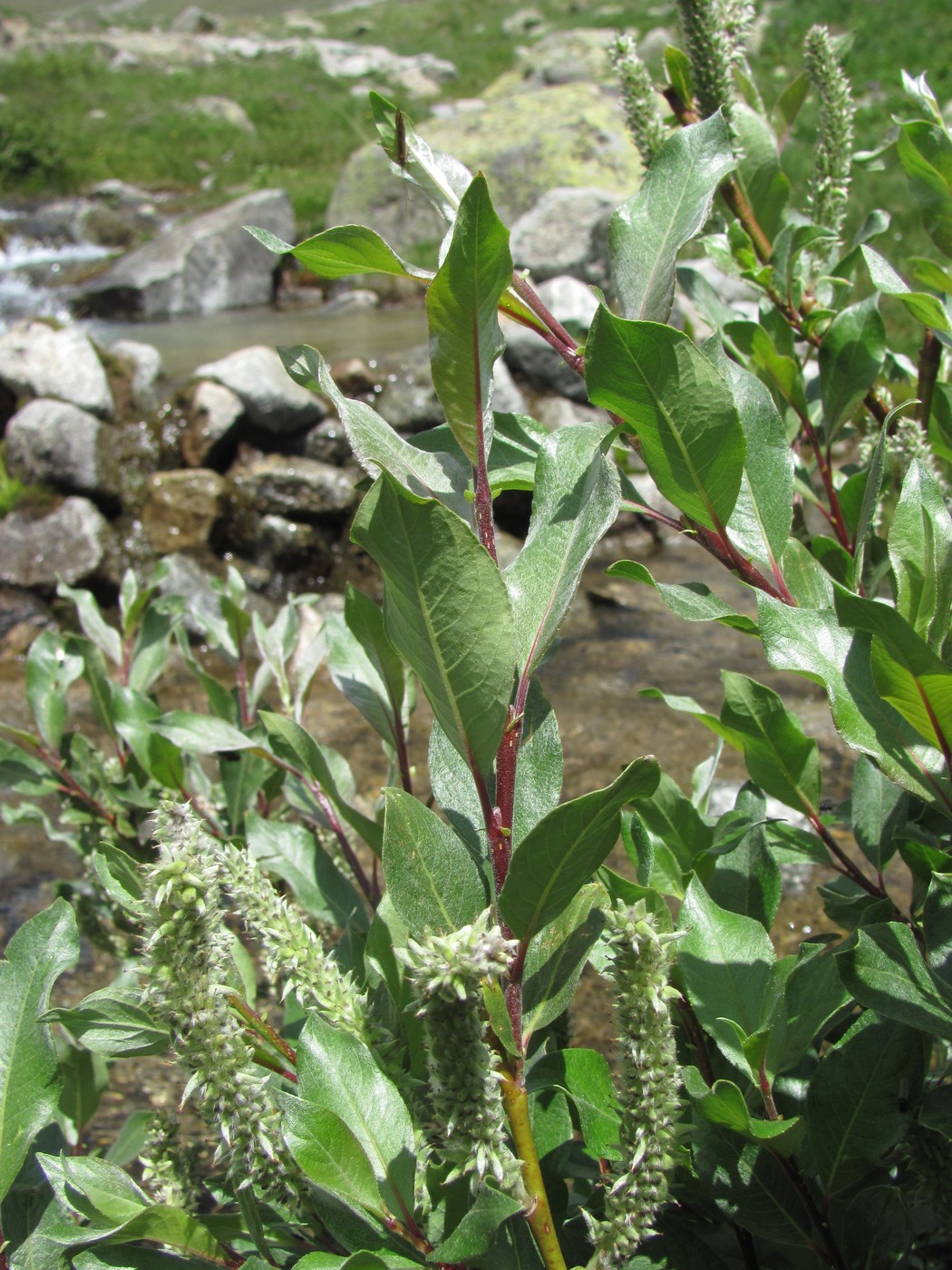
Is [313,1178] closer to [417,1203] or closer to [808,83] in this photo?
[417,1203]

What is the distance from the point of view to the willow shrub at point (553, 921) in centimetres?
69

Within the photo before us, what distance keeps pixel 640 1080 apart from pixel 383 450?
0.51 meters

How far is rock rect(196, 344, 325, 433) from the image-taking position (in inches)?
319

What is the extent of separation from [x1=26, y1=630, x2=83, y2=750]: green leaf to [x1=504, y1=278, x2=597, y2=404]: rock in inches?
281

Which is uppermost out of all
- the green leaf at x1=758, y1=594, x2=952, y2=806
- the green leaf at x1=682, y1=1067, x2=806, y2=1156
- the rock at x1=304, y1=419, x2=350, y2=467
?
the green leaf at x1=758, y1=594, x2=952, y2=806

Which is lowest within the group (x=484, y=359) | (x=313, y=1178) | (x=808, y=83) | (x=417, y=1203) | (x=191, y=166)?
(x=191, y=166)

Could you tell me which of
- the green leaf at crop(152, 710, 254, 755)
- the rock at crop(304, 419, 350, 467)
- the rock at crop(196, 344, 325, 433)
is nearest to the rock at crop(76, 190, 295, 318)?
the rock at crop(196, 344, 325, 433)

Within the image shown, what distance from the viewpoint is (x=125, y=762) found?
1752mm

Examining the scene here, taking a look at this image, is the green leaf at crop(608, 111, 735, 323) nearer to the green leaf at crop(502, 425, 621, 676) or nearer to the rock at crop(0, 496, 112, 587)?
the green leaf at crop(502, 425, 621, 676)

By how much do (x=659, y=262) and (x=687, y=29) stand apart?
2.01ft

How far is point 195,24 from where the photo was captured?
48969 millimetres

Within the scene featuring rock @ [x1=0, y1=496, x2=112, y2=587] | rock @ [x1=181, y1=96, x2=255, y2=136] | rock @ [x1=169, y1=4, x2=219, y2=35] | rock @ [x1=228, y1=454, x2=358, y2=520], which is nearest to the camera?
rock @ [x1=0, y1=496, x2=112, y2=587]

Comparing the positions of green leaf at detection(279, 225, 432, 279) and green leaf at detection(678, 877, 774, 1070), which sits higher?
green leaf at detection(279, 225, 432, 279)

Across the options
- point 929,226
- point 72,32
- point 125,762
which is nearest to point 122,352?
point 125,762
